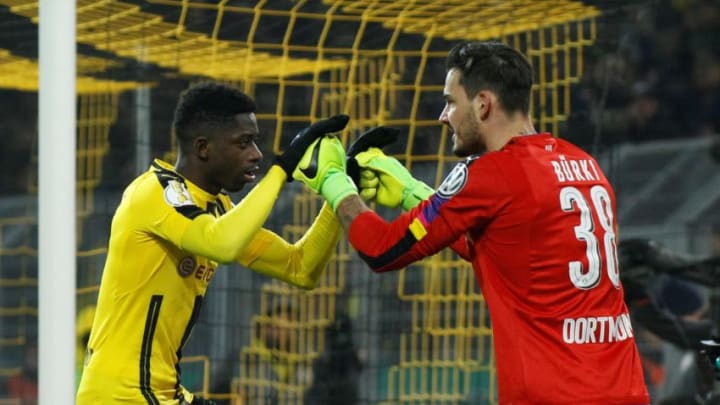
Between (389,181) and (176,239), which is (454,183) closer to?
(389,181)

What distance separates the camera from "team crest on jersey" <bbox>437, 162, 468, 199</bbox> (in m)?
4.58

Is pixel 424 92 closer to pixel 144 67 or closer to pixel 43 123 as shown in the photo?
pixel 144 67

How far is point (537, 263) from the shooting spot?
4.54m

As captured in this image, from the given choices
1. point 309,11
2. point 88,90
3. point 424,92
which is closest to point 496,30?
point 424,92

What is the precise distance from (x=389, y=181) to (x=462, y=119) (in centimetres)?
53

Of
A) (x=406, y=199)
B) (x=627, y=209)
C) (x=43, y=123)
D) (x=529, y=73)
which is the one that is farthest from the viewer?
(x=627, y=209)

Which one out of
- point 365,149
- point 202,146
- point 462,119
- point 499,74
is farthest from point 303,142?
point 499,74

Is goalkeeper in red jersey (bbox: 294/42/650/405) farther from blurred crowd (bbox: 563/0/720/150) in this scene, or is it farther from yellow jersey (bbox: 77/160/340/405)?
blurred crowd (bbox: 563/0/720/150)

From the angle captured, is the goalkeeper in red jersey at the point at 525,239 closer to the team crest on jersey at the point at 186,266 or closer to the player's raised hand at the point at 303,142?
the player's raised hand at the point at 303,142

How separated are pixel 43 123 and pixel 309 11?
3002 millimetres

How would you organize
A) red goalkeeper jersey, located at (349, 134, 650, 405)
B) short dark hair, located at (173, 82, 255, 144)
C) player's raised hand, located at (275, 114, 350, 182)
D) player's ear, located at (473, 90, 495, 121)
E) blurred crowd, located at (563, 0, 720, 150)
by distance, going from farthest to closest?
blurred crowd, located at (563, 0, 720, 150) → short dark hair, located at (173, 82, 255, 144) → player's raised hand, located at (275, 114, 350, 182) → player's ear, located at (473, 90, 495, 121) → red goalkeeper jersey, located at (349, 134, 650, 405)

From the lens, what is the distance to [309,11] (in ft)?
23.7

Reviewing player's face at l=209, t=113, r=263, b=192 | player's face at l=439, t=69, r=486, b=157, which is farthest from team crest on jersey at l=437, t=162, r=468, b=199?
player's face at l=209, t=113, r=263, b=192

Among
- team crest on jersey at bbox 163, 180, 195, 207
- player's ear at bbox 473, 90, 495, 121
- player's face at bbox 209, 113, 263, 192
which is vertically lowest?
team crest on jersey at bbox 163, 180, 195, 207
